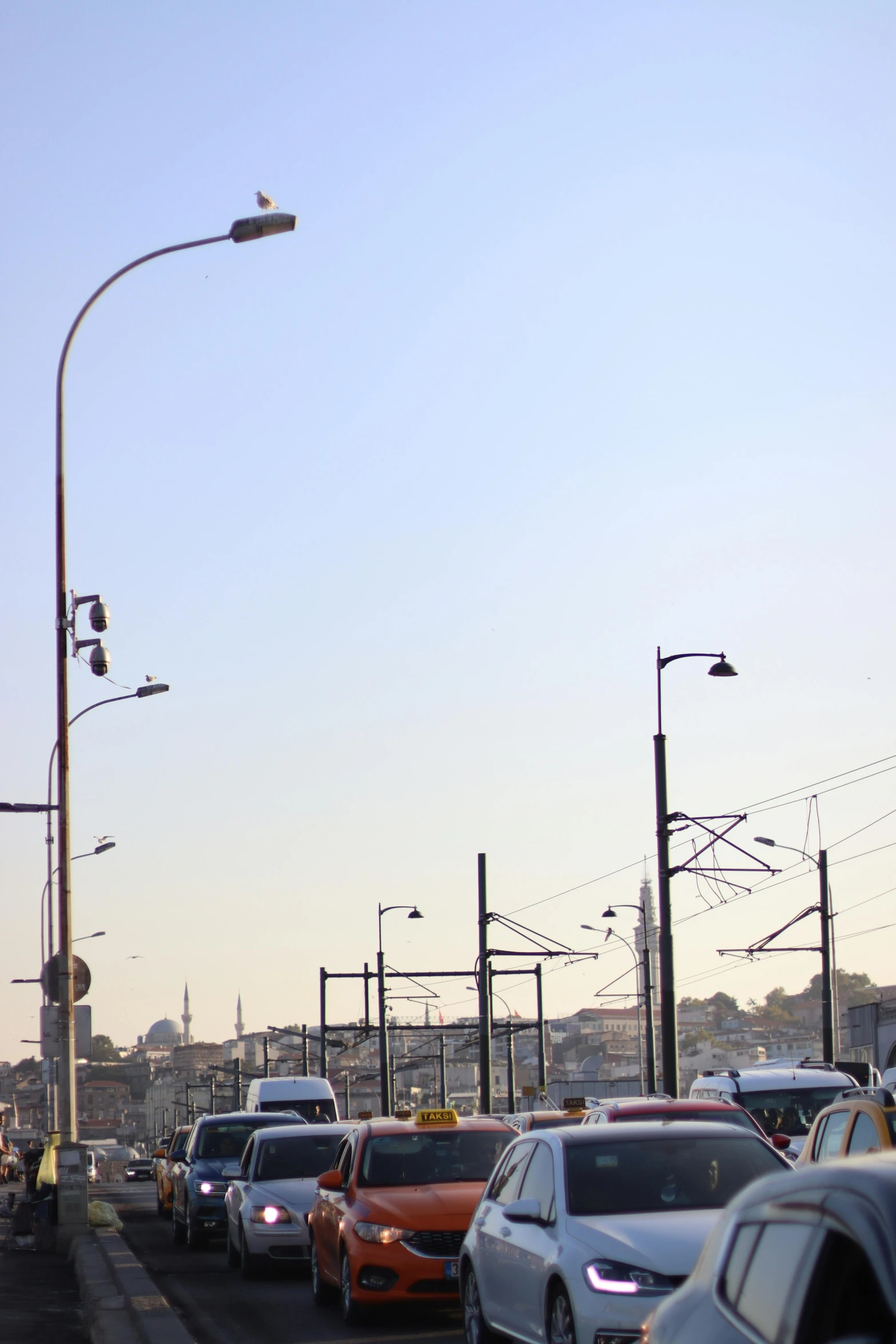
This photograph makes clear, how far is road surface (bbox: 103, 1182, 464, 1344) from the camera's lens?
13.1 metres

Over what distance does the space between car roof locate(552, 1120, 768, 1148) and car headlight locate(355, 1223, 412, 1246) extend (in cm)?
280

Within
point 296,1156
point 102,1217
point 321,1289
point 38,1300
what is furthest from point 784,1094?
point 102,1217

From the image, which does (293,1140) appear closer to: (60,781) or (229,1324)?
(229,1324)

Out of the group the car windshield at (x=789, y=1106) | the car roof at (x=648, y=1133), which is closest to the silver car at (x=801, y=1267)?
the car roof at (x=648, y=1133)

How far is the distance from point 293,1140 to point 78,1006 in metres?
5.67

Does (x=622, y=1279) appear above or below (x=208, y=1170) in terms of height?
above

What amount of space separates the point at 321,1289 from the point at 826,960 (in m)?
30.7

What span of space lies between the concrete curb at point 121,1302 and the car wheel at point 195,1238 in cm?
244

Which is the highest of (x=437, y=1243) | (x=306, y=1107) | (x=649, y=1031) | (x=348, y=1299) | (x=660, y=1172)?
(x=660, y=1172)

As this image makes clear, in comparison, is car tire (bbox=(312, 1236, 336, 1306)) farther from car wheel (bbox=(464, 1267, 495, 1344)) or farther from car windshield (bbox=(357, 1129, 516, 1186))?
car wheel (bbox=(464, 1267, 495, 1344))

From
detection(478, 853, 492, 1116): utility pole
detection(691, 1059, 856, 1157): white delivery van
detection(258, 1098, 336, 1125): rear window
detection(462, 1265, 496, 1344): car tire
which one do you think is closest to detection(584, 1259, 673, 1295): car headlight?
detection(462, 1265, 496, 1344): car tire

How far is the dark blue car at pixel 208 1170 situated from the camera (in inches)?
907

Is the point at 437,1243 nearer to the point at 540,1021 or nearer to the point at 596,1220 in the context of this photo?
the point at 596,1220

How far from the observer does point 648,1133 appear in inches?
428
